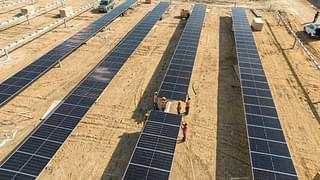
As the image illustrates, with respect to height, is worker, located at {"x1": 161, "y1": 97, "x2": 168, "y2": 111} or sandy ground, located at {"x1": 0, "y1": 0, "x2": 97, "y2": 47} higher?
sandy ground, located at {"x1": 0, "y1": 0, "x2": 97, "y2": 47}

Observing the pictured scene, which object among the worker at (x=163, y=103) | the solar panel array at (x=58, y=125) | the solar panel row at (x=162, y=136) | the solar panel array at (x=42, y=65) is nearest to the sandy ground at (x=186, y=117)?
the solar panel array at (x=42, y=65)

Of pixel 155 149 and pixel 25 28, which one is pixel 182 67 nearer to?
pixel 155 149

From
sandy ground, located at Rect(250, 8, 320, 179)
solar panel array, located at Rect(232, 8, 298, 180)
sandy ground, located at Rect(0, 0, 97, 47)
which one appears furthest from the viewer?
sandy ground, located at Rect(0, 0, 97, 47)

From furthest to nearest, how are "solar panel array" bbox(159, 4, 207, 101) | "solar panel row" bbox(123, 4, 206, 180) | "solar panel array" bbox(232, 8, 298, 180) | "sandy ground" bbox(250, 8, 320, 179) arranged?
"solar panel array" bbox(159, 4, 207, 101) < "sandy ground" bbox(250, 8, 320, 179) < "solar panel array" bbox(232, 8, 298, 180) < "solar panel row" bbox(123, 4, 206, 180)

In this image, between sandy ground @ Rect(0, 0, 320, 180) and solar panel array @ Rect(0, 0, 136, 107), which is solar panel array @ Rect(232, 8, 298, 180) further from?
solar panel array @ Rect(0, 0, 136, 107)

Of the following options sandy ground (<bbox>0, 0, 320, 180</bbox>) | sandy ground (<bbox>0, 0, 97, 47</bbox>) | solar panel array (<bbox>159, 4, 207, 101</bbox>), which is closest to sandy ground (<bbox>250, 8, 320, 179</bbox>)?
sandy ground (<bbox>0, 0, 320, 180</bbox>)

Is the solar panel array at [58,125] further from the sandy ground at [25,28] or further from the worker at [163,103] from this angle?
the sandy ground at [25,28]
